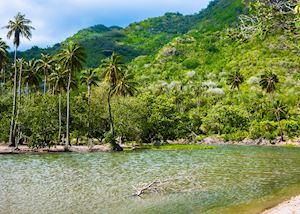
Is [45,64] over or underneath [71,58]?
over

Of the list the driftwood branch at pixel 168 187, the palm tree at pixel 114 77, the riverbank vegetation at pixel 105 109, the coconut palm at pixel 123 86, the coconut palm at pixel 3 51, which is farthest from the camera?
the coconut palm at pixel 123 86

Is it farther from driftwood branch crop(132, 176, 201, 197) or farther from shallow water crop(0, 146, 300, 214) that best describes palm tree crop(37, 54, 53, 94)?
driftwood branch crop(132, 176, 201, 197)

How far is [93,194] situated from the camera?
1067 inches

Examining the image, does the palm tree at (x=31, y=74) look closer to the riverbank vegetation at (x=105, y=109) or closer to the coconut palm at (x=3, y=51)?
the riverbank vegetation at (x=105, y=109)

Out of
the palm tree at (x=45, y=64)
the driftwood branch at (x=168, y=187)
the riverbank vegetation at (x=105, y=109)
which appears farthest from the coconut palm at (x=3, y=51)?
the driftwood branch at (x=168, y=187)

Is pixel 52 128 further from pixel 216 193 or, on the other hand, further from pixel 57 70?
pixel 216 193

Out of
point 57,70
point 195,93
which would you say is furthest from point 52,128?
point 195,93

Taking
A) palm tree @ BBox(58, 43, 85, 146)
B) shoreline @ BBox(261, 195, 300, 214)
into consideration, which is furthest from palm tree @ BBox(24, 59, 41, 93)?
shoreline @ BBox(261, 195, 300, 214)

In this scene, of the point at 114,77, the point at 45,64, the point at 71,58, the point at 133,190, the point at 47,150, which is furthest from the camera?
the point at 45,64

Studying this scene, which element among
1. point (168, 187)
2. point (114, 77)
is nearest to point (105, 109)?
point (114, 77)

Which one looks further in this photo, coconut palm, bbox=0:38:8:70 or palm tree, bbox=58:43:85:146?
coconut palm, bbox=0:38:8:70

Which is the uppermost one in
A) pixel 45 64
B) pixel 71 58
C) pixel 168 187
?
pixel 45 64

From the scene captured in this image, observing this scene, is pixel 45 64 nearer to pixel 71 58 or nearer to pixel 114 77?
pixel 71 58

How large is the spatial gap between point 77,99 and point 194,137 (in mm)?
43229
